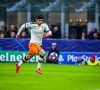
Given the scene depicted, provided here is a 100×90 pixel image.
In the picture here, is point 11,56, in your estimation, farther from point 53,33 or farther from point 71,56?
point 53,33

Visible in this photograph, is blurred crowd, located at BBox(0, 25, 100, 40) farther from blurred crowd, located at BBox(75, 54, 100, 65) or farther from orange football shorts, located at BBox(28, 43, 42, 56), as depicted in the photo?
orange football shorts, located at BBox(28, 43, 42, 56)

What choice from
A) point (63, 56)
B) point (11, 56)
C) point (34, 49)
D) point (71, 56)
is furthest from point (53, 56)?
point (34, 49)

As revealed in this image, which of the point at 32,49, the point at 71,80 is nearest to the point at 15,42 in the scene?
the point at 32,49

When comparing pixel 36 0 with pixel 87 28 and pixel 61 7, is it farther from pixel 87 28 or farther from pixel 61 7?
pixel 87 28

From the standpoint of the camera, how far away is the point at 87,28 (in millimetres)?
29312

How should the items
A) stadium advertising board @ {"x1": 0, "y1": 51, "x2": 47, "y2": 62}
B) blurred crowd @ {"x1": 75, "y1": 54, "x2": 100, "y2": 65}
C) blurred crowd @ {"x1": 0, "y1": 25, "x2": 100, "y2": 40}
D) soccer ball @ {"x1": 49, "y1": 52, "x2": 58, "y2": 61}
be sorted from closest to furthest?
blurred crowd @ {"x1": 75, "y1": 54, "x2": 100, "y2": 65}
soccer ball @ {"x1": 49, "y1": 52, "x2": 58, "y2": 61}
stadium advertising board @ {"x1": 0, "y1": 51, "x2": 47, "y2": 62}
blurred crowd @ {"x1": 0, "y1": 25, "x2": 100, "y2": 40}

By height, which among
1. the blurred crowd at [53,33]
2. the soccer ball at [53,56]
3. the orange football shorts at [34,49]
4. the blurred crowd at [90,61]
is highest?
the blurred crowd at [53,33]

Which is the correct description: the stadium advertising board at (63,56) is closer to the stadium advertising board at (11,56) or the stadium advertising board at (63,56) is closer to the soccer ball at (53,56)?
the stadium advertising board at (11,56)

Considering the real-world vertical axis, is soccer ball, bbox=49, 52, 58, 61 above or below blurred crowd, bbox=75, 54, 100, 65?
above

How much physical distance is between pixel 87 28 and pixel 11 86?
1704 centimetres

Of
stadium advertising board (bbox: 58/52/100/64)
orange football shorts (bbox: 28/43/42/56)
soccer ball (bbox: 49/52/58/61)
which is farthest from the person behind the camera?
stadium advertising board (bbox: 58/52/100/64)

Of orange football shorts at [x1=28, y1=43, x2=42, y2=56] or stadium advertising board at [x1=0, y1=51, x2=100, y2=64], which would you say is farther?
stadium advertising board at [x1=0, y1=51, x2=100, y2=64]

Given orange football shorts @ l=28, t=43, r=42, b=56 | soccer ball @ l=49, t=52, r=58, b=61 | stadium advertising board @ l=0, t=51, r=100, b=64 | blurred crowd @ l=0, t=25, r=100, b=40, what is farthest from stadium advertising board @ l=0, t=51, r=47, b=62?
orange football shorts @ l=28, t=43, r=42, b=56

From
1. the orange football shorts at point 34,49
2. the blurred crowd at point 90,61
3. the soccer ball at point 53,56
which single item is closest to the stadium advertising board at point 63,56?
the blurred crowd at point 90,61
